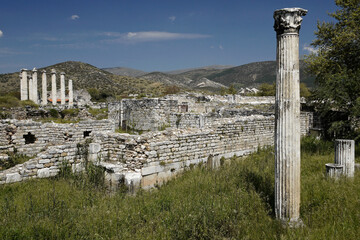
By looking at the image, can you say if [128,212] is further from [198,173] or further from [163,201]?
[198,173]

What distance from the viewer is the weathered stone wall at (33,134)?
33.8 ft

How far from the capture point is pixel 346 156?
281 inches

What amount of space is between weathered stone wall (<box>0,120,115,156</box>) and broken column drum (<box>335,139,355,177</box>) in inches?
407

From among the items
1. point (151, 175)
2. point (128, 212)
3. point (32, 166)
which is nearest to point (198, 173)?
point (151, 175)

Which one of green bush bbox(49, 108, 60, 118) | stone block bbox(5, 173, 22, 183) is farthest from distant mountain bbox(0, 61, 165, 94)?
stone block bbox(5, 173, 22, 183)

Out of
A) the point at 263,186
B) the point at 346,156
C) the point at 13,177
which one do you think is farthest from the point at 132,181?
the point at 346,156

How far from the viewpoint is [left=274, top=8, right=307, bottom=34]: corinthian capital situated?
4.82 m

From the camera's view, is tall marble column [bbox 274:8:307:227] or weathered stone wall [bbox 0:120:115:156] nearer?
tall marble column [bbox 274:8:307:227]

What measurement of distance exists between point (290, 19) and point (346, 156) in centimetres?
455

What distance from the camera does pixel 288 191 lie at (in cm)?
487

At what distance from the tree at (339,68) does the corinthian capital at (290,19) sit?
26.2 ft

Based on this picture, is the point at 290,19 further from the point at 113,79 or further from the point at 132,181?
the point at 113,79

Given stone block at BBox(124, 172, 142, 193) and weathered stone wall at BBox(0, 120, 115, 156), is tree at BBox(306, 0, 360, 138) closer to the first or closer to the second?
stone block at BBox(124, 172, 142, 193)

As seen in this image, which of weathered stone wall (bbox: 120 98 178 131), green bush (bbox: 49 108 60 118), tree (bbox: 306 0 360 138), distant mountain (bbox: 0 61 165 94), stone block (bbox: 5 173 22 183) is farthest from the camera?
distant mountain (bbox: 0 61 165 94)
